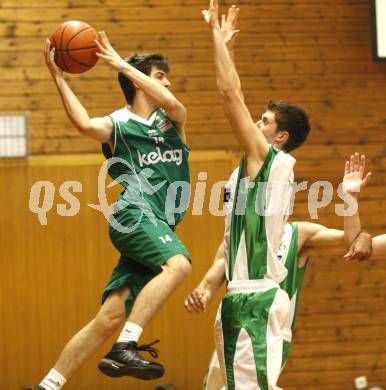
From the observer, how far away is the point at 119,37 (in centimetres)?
953

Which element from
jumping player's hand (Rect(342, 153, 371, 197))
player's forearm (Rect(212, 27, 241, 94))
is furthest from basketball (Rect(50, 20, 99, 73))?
jumping player's hand (Rect(342, 153, 371, 197))

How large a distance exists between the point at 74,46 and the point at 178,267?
5.27 ft

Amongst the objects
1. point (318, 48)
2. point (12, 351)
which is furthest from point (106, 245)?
point (318, 48)

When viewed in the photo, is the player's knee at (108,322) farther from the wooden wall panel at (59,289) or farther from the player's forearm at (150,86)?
the wooden wall panel at (59,289)

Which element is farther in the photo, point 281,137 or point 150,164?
point 150,164

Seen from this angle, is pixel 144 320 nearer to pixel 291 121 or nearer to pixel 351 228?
pixel 351 228

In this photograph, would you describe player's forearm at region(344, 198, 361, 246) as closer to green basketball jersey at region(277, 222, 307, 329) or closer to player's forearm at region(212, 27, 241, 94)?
green basketball jersey at region(277, 222, 307, 329)

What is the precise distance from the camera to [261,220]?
5.01 meters

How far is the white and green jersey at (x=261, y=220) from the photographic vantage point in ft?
16.3

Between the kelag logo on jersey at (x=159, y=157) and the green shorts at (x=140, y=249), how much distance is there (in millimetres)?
361

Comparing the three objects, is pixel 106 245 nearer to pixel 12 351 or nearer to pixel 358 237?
pixel 12 351

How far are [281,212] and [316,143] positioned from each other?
16.6 feet

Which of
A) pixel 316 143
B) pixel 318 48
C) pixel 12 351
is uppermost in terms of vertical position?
pixel 318 48

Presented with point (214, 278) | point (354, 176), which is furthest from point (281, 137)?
point (214, 278)
